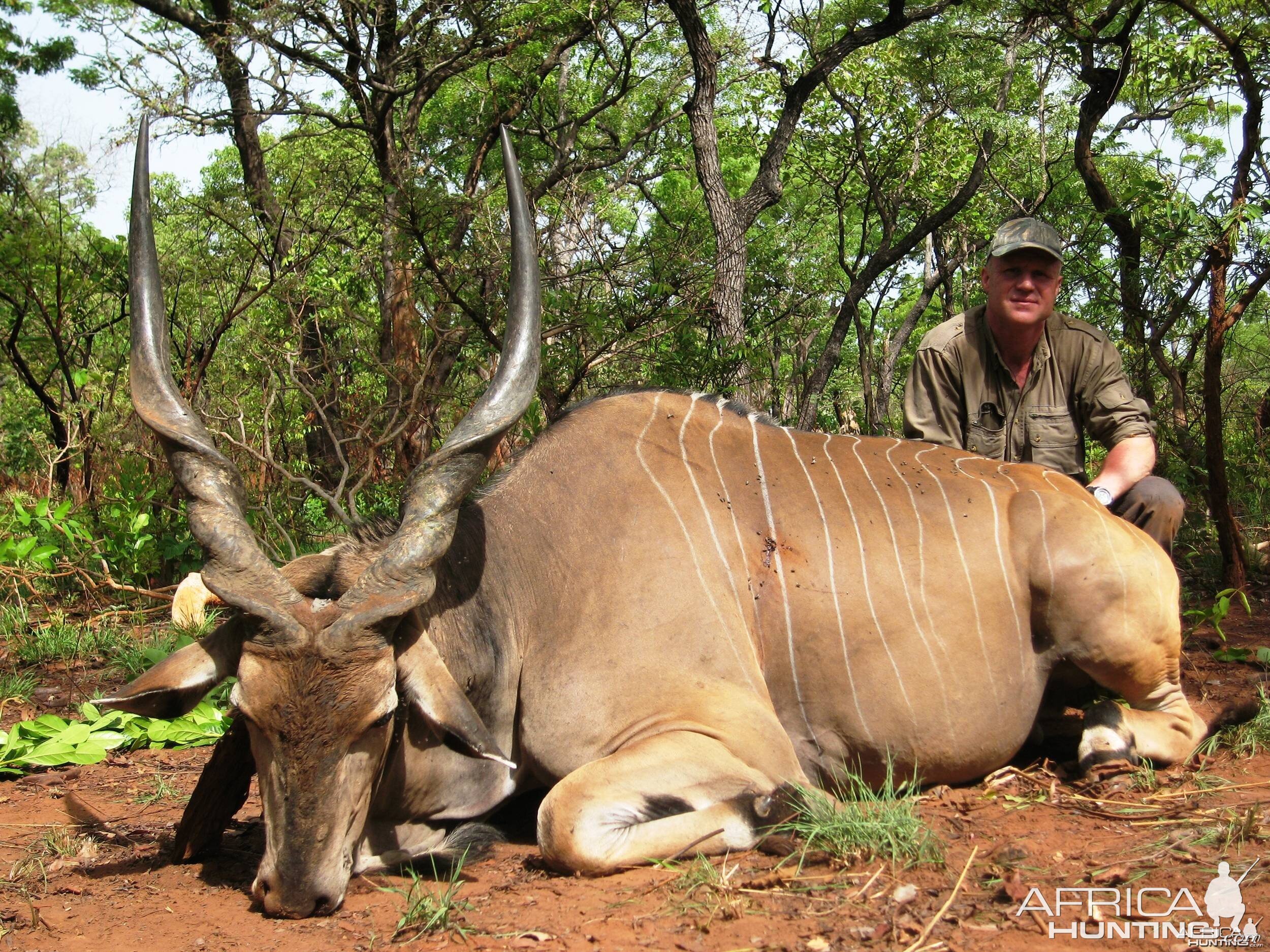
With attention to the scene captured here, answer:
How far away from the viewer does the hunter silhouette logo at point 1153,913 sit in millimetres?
1980

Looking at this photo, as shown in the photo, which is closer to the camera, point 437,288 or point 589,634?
point 589,634

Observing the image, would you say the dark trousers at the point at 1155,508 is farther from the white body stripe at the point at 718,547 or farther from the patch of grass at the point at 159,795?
the patch of grass at the point at 159,795

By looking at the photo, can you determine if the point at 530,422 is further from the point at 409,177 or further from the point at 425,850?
the point at 425,850

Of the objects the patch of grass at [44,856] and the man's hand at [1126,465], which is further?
the man's hand at [1126,465]

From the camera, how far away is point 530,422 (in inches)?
231

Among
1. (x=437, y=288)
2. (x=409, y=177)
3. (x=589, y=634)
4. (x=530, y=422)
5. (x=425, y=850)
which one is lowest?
(x=425, y=850)

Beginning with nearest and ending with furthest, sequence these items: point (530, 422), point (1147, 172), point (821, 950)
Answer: point (821, 950) → point (530, 422) → point (1147, 172)

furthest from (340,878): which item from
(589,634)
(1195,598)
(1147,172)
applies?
(1147,172)

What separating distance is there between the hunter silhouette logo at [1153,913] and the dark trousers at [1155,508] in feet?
5.42

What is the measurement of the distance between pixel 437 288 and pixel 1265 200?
3.84 metres

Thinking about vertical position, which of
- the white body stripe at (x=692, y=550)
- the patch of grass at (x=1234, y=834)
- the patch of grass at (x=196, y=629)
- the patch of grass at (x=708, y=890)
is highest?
the white body stripe at (x=692, y=550)

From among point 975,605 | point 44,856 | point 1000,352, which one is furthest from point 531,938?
point 1000,352

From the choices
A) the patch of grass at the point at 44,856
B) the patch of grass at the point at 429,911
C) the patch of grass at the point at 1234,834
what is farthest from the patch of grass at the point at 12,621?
the patch of grass at the point at 1234,834

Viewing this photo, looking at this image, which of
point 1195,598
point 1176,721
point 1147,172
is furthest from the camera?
point 1147,172
